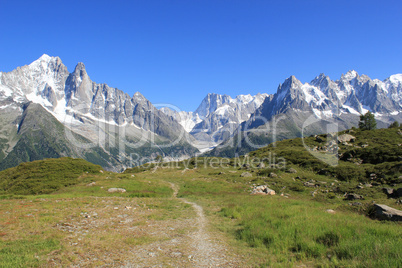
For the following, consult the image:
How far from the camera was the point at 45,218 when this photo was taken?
595 inches

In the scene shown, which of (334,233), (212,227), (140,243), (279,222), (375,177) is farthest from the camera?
(375,177)

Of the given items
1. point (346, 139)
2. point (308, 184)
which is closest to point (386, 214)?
point (308, 184)

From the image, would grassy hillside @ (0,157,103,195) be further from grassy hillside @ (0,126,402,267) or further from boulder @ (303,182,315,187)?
boulder @ (303,182,315,187)

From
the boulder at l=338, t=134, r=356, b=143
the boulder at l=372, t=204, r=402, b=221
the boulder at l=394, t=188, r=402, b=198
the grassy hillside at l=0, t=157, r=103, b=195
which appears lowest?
the grassy hillside at l=0, t=157, r=103, b=195

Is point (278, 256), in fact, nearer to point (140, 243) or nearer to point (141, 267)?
point (141, 267)

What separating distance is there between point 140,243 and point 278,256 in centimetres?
715

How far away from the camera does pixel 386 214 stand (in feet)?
45.1

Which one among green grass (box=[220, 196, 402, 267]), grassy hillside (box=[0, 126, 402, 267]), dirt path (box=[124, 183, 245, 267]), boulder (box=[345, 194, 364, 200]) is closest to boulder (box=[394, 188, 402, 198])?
grassy hillside (box=[0, 126, 402, 267])

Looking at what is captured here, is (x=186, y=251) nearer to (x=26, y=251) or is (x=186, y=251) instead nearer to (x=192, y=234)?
(x=192, y=234)

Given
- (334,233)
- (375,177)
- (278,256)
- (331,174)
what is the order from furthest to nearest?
(331,174)
(375,177)
(334,233)
(278,256)

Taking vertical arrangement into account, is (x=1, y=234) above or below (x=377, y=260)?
below

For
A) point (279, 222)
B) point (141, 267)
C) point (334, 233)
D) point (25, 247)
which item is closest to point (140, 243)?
point (141, 267)

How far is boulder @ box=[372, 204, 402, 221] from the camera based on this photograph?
43.7 ft

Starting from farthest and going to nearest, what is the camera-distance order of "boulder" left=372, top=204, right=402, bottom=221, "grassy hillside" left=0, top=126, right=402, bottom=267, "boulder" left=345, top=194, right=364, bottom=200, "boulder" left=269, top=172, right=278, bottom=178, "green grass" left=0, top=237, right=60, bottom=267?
1. "boulder" left=269, top=172, right=278, bottom=178
2. "boulder" left=345, top=194, right=364, bottom=200
3. "boulder" left=372, top=204, right=402, bottom=221
4. "grassy hillside" left=0, top=126, right=402, bottom=267
5. "green grass" left=0, top=237, right=60, bottom=267
